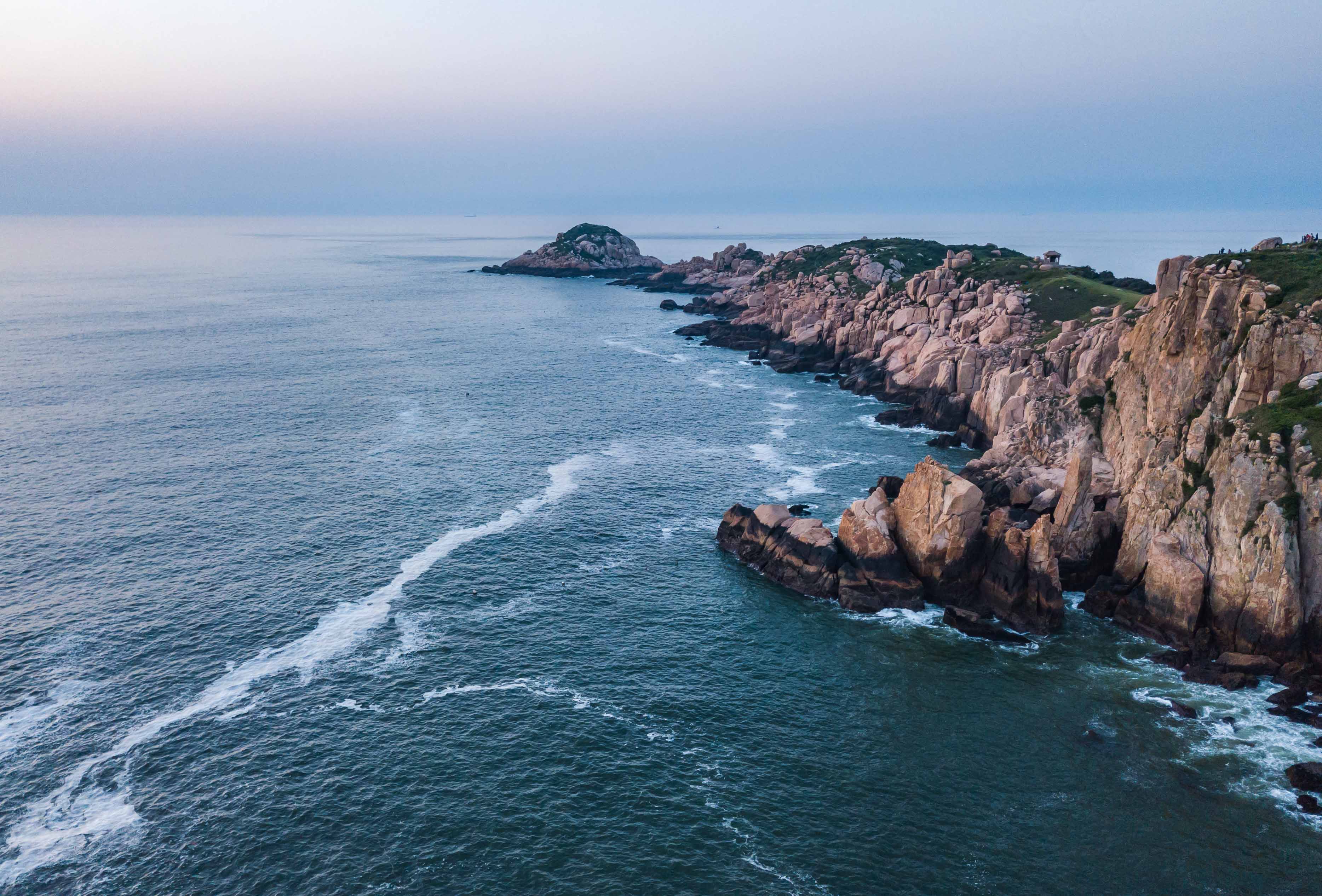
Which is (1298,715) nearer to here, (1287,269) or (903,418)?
(1287,269)

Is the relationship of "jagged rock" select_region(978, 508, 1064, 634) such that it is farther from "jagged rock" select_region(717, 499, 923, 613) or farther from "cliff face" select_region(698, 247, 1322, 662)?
"jagged rock" select_region(717, 499, 923, 613)

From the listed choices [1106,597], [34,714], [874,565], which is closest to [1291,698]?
[1106,597]

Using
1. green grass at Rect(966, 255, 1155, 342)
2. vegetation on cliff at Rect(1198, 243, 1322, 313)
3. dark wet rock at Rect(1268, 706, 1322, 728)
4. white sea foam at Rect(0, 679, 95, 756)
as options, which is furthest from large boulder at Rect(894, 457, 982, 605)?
white sea foam at Rect(0, 679, 95, 756)

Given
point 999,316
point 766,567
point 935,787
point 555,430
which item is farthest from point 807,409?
point 935,787

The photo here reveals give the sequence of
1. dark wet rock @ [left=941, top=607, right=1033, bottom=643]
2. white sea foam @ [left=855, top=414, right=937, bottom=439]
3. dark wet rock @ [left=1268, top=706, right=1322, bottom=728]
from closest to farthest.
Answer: dark wet rock @ [left=1268, top=706, right=1322, bottom=728], dark wet rock @ [left=941, top=607, right=1033, bottom=643], white sea foam @ [left=855, top=414, right=937, bottom=439]

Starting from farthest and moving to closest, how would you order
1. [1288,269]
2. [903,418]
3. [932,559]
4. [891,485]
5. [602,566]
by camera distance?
1. [903,418]
2. [891,485]
3. [1288,269]
4. [602,566]
5. [932,559]

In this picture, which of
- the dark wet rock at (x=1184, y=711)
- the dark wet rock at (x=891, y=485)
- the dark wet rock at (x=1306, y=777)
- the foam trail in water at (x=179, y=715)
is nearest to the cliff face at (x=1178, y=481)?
the dark wet rock at (x=1184, y=711)
